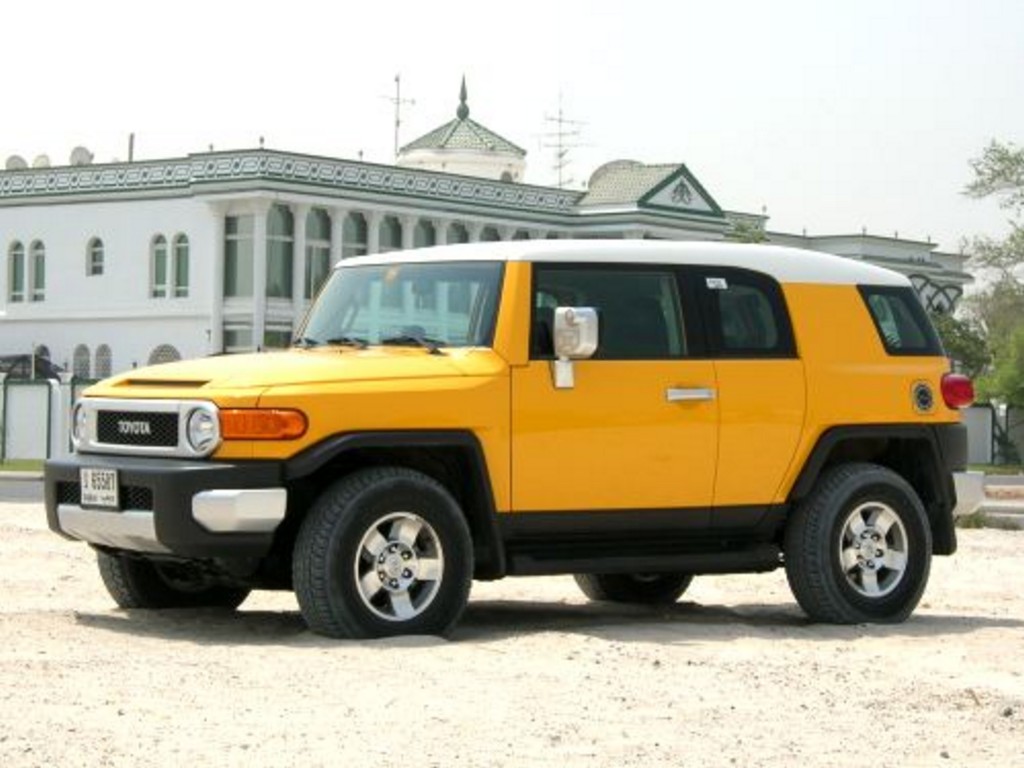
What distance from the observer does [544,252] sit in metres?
11.5

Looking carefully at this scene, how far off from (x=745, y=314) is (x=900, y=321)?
115 centimetres

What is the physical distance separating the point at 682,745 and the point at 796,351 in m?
4.60

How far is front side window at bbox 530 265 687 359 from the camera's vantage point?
11500 millimetres

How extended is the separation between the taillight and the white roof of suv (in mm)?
611

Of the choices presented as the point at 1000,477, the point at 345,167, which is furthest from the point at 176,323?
the point at 1000,477

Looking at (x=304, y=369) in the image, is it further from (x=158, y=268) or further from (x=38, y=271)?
(x=38, y=271)

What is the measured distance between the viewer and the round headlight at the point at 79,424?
450 inches

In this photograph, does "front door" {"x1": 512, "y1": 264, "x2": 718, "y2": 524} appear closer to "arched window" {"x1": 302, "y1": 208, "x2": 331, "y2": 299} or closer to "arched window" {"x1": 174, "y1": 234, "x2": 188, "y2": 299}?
"arched window" {"x1": 302, "y1": 208, "x2": 331, "y2": 299}

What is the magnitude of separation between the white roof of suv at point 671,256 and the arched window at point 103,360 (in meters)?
74.4

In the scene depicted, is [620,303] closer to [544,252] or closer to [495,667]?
[544,252]

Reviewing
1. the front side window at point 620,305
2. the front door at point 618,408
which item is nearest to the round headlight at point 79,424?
the front door at point 618,408

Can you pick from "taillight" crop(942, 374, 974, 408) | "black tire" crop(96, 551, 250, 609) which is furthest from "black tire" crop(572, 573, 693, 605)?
"black tire" crop(96, 551, 250, 609)

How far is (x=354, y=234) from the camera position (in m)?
85.1

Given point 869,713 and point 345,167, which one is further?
point 345,167
